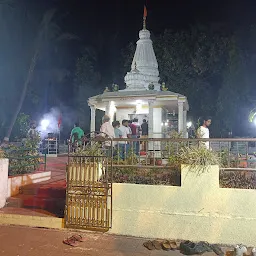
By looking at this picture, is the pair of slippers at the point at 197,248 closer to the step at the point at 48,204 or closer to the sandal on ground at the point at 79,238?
the sandal on ground at the point at 79,238

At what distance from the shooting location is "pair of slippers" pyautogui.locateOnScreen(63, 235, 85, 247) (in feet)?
17.2

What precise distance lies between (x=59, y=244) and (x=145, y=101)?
864cm

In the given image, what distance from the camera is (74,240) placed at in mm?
5391

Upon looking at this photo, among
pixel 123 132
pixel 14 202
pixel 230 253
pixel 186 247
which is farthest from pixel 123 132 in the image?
pixel 230 253

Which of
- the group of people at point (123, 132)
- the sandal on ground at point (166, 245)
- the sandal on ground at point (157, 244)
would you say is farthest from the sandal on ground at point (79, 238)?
the group of people at point (123, 132)

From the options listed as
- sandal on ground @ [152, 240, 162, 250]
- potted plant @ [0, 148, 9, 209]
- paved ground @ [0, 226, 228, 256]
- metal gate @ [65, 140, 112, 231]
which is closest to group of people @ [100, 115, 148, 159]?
metal gate @ [65, 140, 112, 231]

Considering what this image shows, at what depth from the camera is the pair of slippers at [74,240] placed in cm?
524

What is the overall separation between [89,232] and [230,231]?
119 inches

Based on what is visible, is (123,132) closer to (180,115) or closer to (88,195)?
(88,195)

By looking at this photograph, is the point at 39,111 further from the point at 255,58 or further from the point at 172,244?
the point at 172,244

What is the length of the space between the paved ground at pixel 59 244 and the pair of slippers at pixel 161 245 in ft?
0.34

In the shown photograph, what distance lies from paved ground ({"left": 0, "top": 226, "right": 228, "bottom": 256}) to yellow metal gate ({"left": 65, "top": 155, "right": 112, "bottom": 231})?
0.26 meters

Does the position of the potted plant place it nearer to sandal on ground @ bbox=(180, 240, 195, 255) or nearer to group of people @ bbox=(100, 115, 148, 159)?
group of people @ bbox=(100, 115, 148, 159)

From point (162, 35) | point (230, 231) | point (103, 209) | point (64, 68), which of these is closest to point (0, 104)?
point (64, 68)
